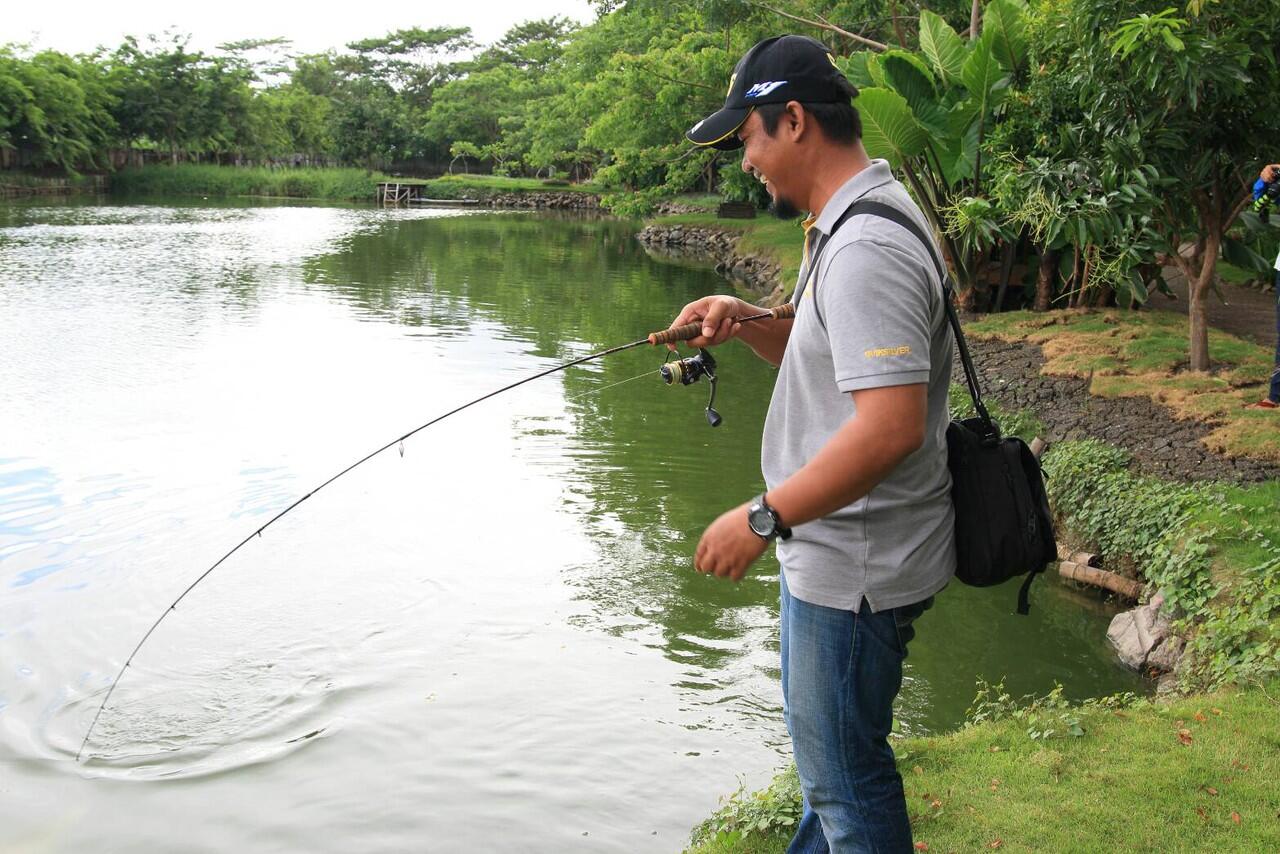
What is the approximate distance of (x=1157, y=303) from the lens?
468 inches

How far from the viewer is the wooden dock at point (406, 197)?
53.0 meters

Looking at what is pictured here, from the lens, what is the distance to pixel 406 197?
5400 centimetres

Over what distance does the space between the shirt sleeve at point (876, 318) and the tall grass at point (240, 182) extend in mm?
54918

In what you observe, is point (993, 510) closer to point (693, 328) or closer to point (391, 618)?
point (693, 328)

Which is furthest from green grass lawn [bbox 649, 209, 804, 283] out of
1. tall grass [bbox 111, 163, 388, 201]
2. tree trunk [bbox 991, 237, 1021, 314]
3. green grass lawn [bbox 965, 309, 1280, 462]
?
tall grass [bbox 111, 163, 388, 201]

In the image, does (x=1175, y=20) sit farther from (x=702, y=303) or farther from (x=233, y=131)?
(x=233, y=131)

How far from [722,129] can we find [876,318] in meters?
0.54

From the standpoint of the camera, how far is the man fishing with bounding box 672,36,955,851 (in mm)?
1835

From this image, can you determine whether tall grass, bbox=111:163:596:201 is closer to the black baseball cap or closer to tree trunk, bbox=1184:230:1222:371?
tree trunk, bbox=1184:230:1222:371

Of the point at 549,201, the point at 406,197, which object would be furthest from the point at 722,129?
the point at 406,197

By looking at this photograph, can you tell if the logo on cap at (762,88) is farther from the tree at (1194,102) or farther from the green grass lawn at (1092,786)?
the tree at (1194,102)

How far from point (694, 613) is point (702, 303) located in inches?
138

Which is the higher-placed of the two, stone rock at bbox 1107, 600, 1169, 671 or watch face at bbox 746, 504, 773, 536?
watch face at bbox 746, 504, 773, 536

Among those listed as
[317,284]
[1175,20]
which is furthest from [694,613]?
[317,284]
